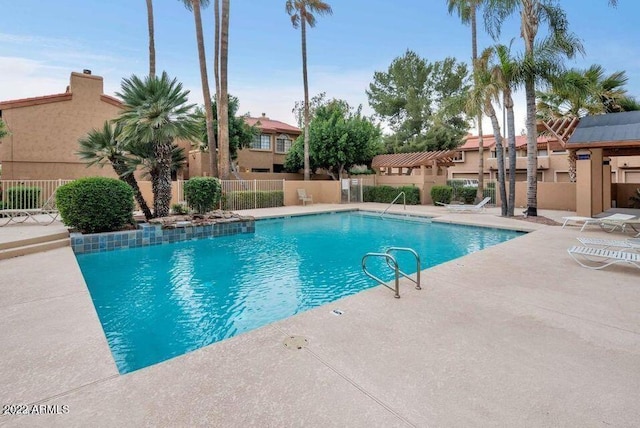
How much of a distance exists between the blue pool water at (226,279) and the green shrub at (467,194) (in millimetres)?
9919

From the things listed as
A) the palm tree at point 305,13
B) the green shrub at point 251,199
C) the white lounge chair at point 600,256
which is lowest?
the white lounge chair at point 600,256

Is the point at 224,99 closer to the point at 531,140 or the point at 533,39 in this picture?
the point at 533,39

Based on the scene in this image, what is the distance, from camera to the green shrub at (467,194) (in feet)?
73.7

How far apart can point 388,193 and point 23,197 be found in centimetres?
1922

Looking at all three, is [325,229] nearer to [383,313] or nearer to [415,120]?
[383,313]

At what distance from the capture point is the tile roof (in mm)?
22641

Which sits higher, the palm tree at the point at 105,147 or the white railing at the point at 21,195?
the palm tree at the point at 105,147

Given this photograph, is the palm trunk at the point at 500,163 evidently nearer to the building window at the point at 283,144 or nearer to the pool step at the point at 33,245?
the pool step at the point at 33,245

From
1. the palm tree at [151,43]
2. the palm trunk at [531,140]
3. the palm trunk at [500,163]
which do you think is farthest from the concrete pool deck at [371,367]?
the palm tree at [151,43]

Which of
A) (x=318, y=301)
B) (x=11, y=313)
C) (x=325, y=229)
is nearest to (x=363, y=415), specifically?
(x=318, y=301)

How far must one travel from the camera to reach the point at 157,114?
1114cm

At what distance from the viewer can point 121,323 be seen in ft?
16.3

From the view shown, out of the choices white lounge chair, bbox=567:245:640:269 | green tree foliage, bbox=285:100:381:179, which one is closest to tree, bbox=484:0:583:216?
white lounge chair, bbox=567:245:640:269

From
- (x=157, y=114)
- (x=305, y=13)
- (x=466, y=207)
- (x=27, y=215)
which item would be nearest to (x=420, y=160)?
(x=466, y=207)
